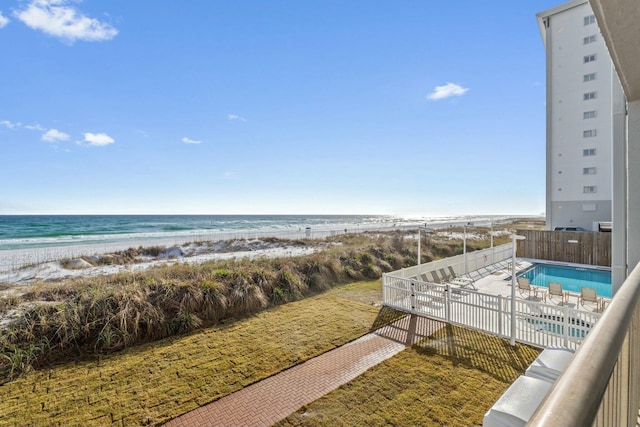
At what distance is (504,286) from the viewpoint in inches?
465

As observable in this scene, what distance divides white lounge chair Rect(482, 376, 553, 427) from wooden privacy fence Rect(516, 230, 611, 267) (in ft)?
49.9

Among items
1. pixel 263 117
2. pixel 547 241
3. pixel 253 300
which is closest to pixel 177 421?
pixel 253 300

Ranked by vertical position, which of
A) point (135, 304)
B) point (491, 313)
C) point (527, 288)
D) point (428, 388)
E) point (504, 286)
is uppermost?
point (135, 304)

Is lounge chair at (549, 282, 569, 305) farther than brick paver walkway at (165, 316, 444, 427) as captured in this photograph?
Yes

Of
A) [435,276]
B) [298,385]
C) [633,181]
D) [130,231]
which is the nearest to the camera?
[633,181]

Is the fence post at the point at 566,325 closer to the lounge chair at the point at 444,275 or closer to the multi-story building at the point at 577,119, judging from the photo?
the lounge chair at the point at 444,275

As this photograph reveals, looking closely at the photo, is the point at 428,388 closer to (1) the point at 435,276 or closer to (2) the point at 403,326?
(2) the point at 403,326

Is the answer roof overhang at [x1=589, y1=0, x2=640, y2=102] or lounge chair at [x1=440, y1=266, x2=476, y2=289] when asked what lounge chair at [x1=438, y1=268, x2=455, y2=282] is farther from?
roof overhang at [x1=589, y1=0, x2=640, y2=102]

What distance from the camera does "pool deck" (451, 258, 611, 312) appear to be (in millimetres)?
9727

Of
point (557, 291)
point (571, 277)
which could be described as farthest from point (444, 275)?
point (571, 277)

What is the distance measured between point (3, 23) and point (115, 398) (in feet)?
35.1

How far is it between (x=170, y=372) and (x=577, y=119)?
29187 mm

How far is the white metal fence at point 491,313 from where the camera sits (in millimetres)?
6453

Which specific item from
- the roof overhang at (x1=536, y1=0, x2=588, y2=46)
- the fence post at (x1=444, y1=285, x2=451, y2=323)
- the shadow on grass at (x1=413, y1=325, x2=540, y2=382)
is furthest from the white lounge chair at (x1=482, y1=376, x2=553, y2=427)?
the roof overhang at (x1=536, y1=0, x2=588, y2=46)
